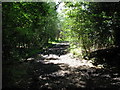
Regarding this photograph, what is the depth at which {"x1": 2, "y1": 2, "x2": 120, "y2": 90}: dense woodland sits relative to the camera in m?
4.40

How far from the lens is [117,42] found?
9875 mm

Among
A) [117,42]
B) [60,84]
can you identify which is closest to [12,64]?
[60,84]

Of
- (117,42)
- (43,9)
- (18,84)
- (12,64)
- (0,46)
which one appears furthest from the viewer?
(117,42)

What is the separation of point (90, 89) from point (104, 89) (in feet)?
1.85

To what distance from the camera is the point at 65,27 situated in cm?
1211

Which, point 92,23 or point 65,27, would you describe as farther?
point 65,27

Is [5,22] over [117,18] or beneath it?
beneath

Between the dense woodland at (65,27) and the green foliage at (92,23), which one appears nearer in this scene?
the dense woodland at (65,27)

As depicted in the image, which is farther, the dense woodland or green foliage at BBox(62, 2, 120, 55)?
green foliage at BBox(62, 2, 120, 55)

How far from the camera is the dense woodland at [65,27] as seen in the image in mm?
4402

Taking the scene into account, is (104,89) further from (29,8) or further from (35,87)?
(29,8)

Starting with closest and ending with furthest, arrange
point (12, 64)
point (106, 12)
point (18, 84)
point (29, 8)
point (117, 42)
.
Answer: point (12, 64) < point (18, 84) < point (29, 8) < point (106, 12) < point (117, 42)

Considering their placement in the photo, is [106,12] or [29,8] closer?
[29,8]

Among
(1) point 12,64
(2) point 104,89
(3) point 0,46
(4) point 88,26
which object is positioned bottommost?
(2) point 104,89
